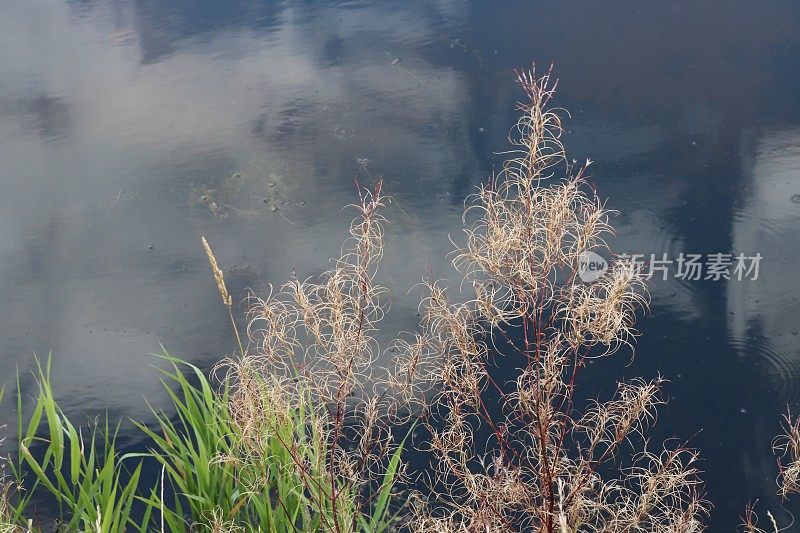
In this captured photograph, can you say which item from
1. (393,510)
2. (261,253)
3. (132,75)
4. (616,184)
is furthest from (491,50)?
(393,510)

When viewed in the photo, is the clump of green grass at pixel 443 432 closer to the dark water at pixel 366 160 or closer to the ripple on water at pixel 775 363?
the ripple on water at pixel 775 363

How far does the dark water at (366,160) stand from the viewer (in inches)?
84.6

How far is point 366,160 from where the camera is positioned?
8.64 ft

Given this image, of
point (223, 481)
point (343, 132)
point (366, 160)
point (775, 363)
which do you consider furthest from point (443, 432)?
point (343, 132)

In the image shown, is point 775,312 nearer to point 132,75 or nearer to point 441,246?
point 441,246

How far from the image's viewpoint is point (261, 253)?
2428mm

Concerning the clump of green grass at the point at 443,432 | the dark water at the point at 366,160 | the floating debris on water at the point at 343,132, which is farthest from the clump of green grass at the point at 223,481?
the floating debris on water at the point at 343,132

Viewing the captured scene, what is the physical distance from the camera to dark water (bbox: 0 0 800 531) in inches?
84.6

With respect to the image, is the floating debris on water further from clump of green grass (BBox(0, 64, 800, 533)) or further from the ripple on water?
the ripple on water

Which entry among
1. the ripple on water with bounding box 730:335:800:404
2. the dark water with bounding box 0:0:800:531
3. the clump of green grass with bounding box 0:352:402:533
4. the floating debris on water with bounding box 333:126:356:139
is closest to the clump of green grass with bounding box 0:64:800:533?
the clump of green grass with bounding box 0:352:402:533

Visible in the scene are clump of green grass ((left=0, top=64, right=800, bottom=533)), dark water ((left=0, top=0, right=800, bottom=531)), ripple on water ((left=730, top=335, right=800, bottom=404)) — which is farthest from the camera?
dark water ((left=0, top=0, right=800, bottom=531))

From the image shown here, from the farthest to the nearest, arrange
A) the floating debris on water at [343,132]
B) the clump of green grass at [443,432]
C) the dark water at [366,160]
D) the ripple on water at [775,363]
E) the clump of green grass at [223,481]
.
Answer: the floating debris on water at [343,132] < the dark water at [366,160] < the ripple on water at [775,363] < the clump of green grass at [223,481] < the clump of green grass at [443,432]

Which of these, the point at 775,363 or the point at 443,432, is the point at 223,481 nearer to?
the point at 443,432

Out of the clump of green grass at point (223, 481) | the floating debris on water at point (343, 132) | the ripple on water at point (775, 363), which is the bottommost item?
the ripple on water at point (775, 363)
